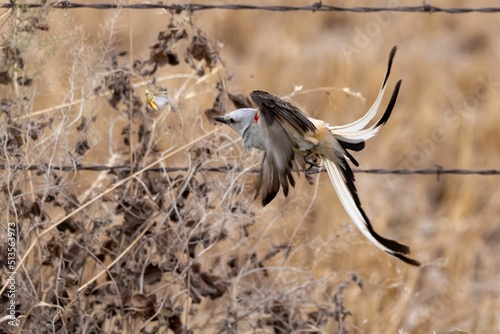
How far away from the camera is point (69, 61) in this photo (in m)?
3.82

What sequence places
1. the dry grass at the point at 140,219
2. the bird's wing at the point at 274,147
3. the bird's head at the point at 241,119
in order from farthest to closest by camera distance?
the dry grass at the point at 140,219 < the bird's head at the point at 241,119 < the bird's wing at the point at 274,147

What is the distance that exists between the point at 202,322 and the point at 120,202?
0.73 m

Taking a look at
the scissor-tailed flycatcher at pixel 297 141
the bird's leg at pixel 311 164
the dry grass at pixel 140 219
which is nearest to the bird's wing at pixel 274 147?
the scissor-tailed flycatcher at pixel 297 141

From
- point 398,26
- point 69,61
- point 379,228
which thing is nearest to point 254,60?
point 398,26

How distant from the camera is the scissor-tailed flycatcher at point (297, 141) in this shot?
2639mm

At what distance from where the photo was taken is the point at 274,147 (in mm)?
2645

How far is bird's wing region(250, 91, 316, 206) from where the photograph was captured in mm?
2611

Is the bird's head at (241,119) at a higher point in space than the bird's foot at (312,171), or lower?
higher

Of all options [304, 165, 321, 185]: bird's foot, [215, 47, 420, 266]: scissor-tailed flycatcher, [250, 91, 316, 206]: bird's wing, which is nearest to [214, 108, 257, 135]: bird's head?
[215, 47, 420, 266]: scissor-tailed flycatcher

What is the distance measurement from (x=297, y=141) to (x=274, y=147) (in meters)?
0.30

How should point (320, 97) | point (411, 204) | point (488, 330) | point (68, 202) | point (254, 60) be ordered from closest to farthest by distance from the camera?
1. point (68, 202)
2. point (488, 330)
3. point (411, 204)
4. point (320, 97)
5. point (254, 60)

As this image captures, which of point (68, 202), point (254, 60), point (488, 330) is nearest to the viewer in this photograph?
point (68, 202)

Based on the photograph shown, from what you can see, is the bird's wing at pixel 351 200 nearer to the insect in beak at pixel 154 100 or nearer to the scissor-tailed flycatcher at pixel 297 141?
the scissor-tailed flycatcher at pixel 297 141

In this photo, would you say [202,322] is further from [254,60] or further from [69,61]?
[254,60]
